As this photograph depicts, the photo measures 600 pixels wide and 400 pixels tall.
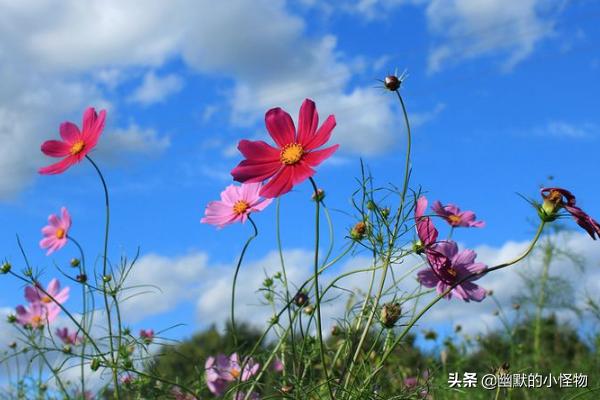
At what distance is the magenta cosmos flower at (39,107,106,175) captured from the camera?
77.3 inches

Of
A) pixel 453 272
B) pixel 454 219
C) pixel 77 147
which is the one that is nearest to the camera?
pixel 453 272

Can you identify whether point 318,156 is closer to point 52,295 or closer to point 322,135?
point 322,135

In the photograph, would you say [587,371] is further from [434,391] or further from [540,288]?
[434,391]

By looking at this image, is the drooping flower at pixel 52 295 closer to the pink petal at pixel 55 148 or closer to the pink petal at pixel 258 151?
the pink petal at pixel 55 148

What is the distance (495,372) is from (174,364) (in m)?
8.72

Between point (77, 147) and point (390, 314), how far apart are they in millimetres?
905

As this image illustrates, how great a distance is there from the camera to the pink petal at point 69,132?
2.08 meters

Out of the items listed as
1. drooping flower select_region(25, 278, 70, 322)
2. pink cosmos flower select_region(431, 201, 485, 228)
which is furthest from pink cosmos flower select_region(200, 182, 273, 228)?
drooping flower select_region(25, 278, 70, 322)

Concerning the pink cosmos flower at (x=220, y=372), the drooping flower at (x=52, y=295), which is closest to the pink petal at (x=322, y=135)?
the pink cosmos flower at (x=220, y=372)

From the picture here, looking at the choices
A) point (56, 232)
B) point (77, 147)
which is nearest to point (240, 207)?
point (77, 147)

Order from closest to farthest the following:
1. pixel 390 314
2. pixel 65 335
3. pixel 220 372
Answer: pixel 390 314 < pixel 220 372 < pixel 65 335

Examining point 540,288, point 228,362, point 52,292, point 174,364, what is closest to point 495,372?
point 228,362

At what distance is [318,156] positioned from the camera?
146cm

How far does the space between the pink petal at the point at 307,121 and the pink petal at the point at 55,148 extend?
0.83 meters
